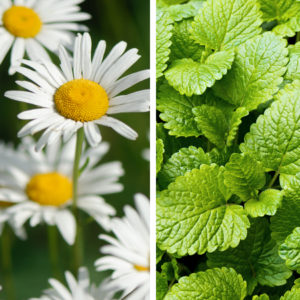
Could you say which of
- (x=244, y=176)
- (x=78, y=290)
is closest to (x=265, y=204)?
(x=244, y=176)

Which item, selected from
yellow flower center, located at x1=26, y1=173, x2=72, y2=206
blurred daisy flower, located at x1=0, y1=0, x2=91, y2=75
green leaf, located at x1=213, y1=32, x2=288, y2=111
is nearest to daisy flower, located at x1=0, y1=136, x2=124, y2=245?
yellow flower center, located at x1=26, y1=173, x2=72, y2=206

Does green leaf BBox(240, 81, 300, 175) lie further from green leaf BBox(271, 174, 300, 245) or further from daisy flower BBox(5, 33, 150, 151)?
daisy flower BBox(5, 33, 150, 151)

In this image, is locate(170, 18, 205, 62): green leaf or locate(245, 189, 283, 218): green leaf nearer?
locate(245, 189, 283, 218): green leaf

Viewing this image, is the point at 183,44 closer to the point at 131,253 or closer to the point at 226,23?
the point at 226,23

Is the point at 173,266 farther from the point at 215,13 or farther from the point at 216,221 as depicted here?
the point at 215,13

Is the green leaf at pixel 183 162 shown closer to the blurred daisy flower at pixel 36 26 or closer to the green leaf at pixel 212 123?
the green leaf at pixel 212 123
